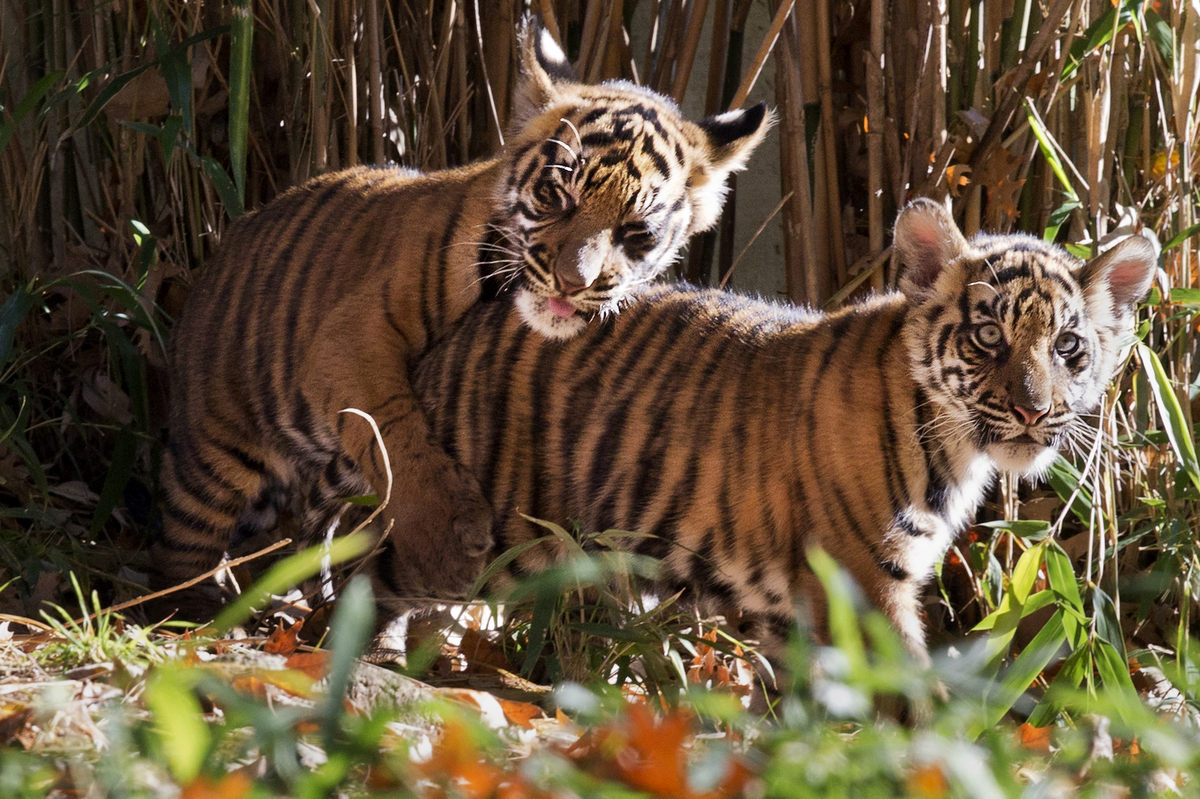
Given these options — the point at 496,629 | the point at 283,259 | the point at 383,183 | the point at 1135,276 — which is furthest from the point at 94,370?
the point at 1135,276

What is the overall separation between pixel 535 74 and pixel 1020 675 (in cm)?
169

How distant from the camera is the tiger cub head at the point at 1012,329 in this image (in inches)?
94.0

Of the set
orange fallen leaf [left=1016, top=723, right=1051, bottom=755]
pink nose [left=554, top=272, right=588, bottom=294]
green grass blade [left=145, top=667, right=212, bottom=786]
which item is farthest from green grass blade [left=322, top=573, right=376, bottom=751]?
pink nose [left=554, top=272, right=588, bottom=294]

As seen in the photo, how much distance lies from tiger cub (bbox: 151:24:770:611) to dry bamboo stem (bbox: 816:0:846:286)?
0.50 m

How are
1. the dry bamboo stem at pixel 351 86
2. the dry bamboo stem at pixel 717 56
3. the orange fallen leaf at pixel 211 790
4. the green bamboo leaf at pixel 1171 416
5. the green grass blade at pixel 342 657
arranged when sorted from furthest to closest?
1. the dry bamboo stem at pixel 717 56
2. the dry bamboo stem at pixel 351 86
3. the green bamboo leaf at pixel 1171 416
4. the green grass blade at pixel 342 657
5. the orange fallen leaf at pixel 211 790

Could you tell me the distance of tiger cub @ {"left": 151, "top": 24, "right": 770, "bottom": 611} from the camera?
2646 mm

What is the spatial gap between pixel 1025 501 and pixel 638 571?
4.30 ft

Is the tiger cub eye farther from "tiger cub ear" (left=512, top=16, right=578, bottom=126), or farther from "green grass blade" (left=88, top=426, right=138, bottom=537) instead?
"green grass blade" (left=88, top=426, right=138, bottom=537)

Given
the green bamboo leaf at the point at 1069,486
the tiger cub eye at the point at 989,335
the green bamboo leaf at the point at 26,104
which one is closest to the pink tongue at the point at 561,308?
the tiger cub eye at the point at 989,335

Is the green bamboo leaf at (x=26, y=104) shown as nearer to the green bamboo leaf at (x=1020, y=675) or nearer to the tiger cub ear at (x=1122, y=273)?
the tiger cub ear at (x=1122, y=273)

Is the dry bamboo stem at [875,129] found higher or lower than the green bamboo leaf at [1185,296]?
higher

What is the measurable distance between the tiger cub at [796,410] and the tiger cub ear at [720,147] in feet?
0.72

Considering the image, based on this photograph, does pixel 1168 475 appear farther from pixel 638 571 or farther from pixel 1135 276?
pixel 638 571

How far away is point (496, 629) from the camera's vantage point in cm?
279
